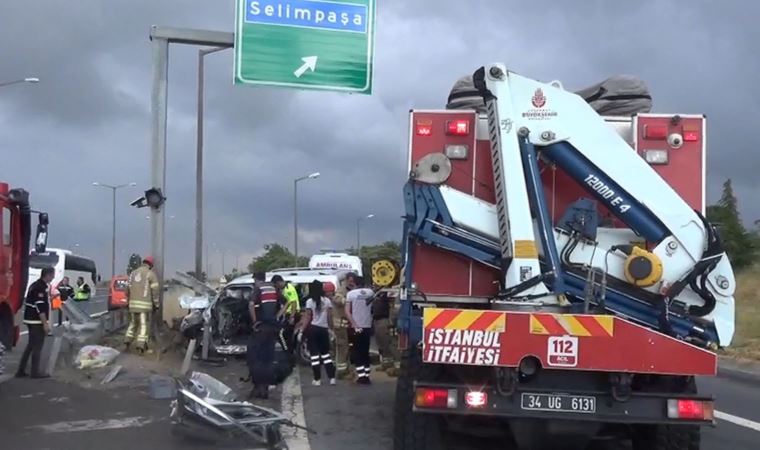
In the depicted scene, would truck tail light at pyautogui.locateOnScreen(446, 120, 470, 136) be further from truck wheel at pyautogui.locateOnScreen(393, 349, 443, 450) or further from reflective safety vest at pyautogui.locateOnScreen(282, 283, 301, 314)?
reflective safety vest at pyautogui.locateOnScreen(282, 283, 301, 314)

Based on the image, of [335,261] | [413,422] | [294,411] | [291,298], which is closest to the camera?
[413,422]

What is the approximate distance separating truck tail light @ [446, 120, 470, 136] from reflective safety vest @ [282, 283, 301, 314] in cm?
782

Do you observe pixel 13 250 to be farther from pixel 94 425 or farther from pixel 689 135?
pixel 689 135

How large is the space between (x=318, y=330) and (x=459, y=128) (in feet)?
20.4

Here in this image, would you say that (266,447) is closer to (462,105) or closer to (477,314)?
(477,314)

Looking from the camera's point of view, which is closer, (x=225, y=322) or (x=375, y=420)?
(x=375, y=420)

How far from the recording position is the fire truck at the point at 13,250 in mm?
12094

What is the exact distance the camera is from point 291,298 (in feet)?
53.9

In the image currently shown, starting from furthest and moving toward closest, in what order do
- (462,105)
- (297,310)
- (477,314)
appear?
(297,310), (462,105), (477,314)

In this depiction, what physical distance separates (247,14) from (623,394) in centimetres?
1011

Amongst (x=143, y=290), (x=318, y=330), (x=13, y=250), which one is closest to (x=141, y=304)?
(x=143, y=290)

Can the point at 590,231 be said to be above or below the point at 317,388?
above

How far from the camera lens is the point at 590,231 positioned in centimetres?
804

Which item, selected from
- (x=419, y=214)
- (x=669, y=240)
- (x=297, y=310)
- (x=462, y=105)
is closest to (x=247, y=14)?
(x=297, y=310)
